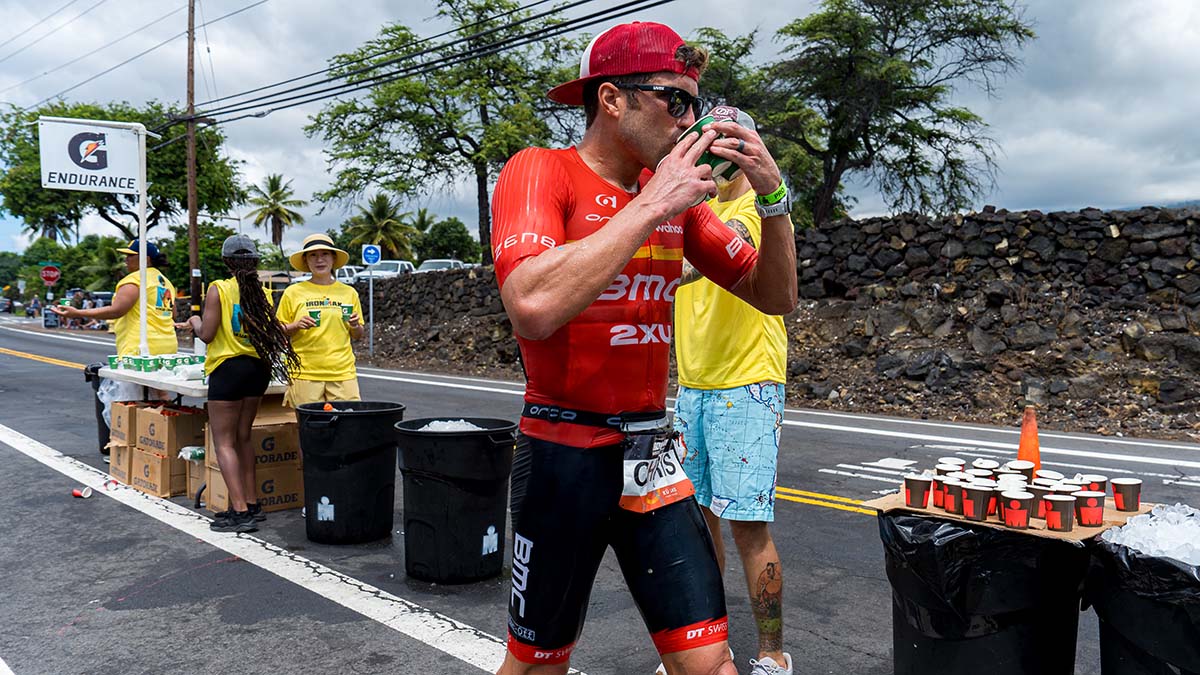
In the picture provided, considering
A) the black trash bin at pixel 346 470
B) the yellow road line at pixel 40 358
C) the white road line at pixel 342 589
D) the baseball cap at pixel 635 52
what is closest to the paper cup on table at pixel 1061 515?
the baseball cap at pixel 635 52

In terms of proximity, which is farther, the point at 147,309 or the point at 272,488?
the point at 147,309

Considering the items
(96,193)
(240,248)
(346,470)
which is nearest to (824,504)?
(346,470)

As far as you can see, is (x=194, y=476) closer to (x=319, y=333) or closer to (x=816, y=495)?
(x=319, y=333)

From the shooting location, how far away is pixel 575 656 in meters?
3.76

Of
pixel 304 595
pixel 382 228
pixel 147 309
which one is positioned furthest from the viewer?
pixel 382 228

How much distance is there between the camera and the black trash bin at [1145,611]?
6.86 feet

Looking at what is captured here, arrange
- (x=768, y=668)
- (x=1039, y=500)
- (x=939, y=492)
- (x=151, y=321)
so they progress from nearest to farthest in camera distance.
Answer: (x=1039, y=500) → (x=939, y=492) → (x=768, y=668) → (x=151, y=321)

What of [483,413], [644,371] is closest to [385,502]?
[644,371]

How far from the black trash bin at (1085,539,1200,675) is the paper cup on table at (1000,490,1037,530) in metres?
0.19

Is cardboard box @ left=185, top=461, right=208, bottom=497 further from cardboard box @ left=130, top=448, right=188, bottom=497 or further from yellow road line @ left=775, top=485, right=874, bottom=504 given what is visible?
yellow road line @ left=775, top=485, right=874, bottom=504

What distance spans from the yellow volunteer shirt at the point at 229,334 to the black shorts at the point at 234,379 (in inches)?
1.5

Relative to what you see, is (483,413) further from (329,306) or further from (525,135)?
(525,135)

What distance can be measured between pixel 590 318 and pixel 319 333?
4.57 m

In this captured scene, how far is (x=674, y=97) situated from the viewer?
206cm
